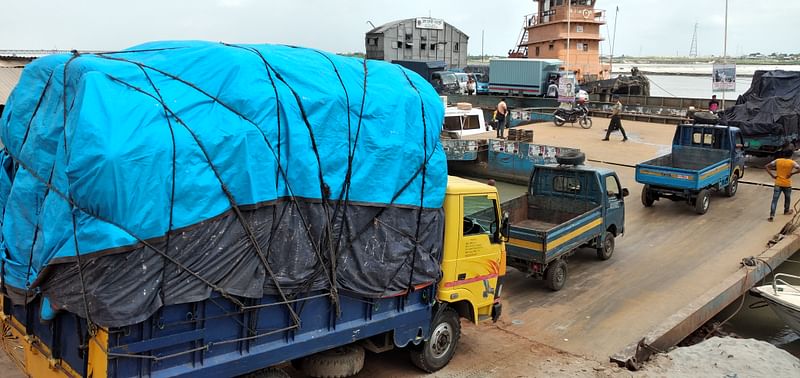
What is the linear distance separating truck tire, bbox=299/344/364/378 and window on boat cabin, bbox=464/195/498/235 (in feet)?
6.69

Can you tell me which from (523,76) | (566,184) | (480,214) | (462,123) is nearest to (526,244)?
(566,184)

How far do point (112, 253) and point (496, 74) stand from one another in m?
46.2

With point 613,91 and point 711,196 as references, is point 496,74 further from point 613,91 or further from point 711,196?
point 711,196

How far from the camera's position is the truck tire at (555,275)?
11.6m

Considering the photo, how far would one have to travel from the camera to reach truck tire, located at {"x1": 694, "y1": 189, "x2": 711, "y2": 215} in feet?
55.5

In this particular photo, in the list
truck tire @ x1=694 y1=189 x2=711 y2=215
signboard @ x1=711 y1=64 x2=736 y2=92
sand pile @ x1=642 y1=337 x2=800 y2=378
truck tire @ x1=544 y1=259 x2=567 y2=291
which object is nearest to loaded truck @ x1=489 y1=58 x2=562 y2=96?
signboard @ x1=711 y1=64 x2=736 y2=92

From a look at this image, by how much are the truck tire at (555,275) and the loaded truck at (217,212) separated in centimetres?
426

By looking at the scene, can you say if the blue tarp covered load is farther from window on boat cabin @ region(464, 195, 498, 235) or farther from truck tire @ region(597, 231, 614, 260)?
truck tire @ region(597, 231, 614, 260)

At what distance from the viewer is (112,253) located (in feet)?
17.1

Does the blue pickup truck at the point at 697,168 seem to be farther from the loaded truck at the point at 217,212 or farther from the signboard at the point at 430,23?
the signboard at the point at 430,23

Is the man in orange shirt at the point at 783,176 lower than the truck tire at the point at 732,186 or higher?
higher

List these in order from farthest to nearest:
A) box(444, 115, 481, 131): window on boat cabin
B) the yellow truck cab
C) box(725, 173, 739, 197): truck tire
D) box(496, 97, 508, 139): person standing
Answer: box(496, 97, 508, 139): person standing, box(444, 115, 481, 131): window on boat cabin, box(725, 173, 739, 197): truck tire, the yellow truck cab

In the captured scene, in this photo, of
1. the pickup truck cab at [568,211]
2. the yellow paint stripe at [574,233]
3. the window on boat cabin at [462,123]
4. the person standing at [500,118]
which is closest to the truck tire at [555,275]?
the pickup truck cab at [568,211]

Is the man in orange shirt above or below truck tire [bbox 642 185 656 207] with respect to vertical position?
above
